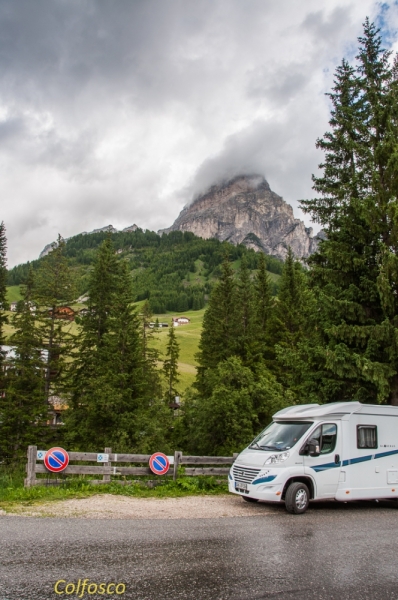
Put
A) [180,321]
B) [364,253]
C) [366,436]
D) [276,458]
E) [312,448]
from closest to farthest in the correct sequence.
Answer: [276,458] → [312,448] → [366,436] → [364,253] → [180,321]

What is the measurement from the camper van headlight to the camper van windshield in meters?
0.31

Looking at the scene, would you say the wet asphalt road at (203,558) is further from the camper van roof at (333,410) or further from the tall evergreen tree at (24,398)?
the tall evergreen tree at (24,398)

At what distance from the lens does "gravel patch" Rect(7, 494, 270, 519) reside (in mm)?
9367

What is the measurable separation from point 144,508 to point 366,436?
678cm

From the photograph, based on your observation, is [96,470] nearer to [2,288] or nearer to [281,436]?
[281,436]

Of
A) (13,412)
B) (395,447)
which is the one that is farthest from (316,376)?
(13,412)

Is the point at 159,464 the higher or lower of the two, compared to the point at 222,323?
lower

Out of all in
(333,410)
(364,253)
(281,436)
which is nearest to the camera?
(281,436)

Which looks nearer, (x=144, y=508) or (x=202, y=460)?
(x=144, y=508)

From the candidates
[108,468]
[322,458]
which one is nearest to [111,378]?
[108,468]

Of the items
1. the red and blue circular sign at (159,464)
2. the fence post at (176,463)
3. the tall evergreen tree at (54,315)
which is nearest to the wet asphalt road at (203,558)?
the red and blue circular sign at (159,464)

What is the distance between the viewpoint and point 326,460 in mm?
11180

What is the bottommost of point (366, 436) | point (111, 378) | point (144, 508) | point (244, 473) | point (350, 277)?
point (144, 508)

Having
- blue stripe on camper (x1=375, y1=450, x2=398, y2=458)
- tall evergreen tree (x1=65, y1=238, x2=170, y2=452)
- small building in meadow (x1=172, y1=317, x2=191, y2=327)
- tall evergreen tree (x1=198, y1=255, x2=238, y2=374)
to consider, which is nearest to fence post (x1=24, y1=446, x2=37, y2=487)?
blue stripe on camper (x1=375, y1=450, x2=398, y2=458)
